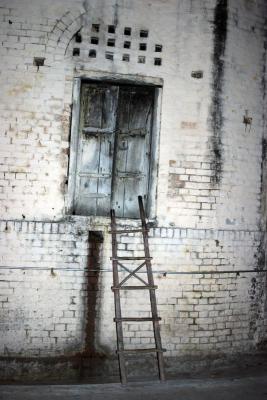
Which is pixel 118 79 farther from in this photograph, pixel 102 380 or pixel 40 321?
pixel 102 380

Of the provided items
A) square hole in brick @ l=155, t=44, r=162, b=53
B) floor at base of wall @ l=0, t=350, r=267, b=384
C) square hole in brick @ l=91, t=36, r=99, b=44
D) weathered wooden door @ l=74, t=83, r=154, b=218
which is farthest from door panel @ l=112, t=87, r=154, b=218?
floor at base of wall @ l=0, t=350, r=267, b=384

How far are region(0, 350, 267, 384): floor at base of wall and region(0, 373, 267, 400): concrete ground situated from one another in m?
0.59

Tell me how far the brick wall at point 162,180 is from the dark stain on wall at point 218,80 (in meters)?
0.01

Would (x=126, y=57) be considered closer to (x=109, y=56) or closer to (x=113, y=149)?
(x=109, y=56)

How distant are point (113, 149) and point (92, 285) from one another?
167cm

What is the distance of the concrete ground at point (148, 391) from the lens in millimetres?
3842

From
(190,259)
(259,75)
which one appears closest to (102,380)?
(190,259)

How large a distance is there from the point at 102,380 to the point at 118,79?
356cm

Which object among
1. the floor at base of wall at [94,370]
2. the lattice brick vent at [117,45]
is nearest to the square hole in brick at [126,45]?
the lattice brick vent at [117,45]

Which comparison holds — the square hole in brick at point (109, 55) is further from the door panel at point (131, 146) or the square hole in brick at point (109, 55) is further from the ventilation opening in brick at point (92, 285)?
the ventilation opening in brick at point (92, 285)

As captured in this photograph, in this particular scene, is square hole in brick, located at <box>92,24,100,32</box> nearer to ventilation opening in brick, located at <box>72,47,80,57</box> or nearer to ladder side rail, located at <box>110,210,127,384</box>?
ventilation opening in brick, located at <box>72,47,80,57</box>

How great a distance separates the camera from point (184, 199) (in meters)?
4.95

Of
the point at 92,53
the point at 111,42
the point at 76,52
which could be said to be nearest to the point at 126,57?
the point at 111,42

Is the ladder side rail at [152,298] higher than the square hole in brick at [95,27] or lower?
lower
